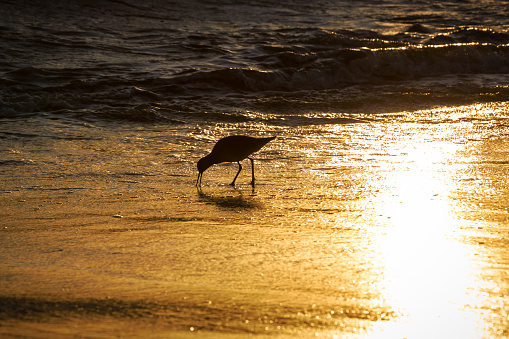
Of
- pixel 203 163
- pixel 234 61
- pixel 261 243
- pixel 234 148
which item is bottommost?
pixel 261 243

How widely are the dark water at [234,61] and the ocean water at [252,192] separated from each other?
0.24 feet

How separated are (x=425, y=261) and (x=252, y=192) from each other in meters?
2.40

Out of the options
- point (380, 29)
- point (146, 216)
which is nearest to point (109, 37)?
point (380, 29)

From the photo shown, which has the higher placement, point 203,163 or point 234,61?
point 234,61

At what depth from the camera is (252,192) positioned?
5.67 m

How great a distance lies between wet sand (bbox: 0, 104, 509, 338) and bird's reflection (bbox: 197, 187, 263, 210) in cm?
2

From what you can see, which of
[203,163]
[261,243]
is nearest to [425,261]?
[261,243]

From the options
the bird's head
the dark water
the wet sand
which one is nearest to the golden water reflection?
the wet sand

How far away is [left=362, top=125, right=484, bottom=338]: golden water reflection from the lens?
2.75 meters

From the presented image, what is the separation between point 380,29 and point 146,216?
16222 millimetres

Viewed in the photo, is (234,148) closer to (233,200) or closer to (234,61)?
(233,200)

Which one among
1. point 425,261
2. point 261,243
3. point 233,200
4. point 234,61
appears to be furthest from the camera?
point 234,61

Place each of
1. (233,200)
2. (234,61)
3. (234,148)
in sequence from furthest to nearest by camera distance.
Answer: (234,61), (234,148), (233,200)

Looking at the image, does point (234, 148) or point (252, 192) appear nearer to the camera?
point (252, 192)
